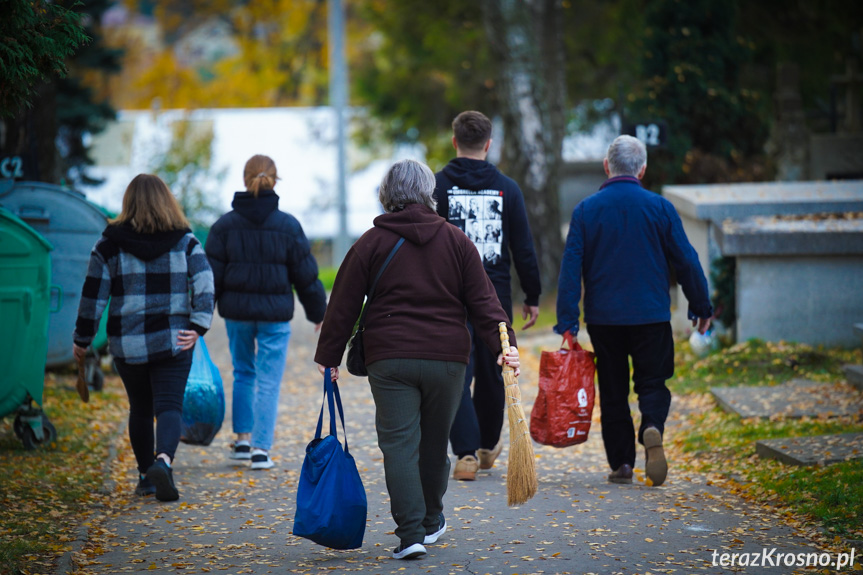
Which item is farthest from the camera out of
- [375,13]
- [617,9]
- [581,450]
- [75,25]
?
[375,13]

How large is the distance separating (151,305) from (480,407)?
2094 millimetres

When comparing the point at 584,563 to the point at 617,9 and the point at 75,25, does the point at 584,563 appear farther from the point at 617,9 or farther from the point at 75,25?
the point at 617,9

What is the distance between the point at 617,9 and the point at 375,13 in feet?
19.8

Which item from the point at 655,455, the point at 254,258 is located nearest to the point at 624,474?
the point at 655,455

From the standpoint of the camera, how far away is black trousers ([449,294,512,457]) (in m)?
6.68

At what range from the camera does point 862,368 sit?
28.2ft

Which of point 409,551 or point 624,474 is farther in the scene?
point 624,474

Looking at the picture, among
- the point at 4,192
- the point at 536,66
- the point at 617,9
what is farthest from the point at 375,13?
the point at 4,192

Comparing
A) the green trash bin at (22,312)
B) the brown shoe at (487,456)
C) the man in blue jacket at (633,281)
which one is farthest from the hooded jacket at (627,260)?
the green trash bin at (22,312)

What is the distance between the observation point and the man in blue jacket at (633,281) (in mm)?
6344

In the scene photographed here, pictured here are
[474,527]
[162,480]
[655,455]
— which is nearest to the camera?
[474,527]

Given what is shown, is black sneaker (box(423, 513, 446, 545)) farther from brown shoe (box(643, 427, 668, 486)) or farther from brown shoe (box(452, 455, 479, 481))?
brown shoe (box(643, 427, 668, 486))

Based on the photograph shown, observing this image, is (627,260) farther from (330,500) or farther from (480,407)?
(330,500)

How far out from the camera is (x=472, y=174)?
6.63 meters
